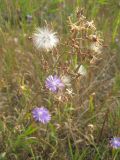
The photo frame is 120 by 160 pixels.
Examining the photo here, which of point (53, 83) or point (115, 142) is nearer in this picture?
point (53, 83)

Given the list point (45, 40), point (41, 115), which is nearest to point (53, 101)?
point (41, 115)

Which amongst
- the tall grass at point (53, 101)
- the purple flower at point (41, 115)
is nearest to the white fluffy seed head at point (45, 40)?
the tall grass at point (53, 101)

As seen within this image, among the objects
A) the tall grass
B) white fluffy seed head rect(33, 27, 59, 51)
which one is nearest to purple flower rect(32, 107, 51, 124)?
the tall grass

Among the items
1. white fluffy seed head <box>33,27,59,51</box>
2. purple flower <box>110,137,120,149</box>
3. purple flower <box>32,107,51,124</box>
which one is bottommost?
purple flower <box>110,137,120,149</box>

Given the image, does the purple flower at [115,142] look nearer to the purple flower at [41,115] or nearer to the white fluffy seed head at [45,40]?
the purple flower at [41,115]

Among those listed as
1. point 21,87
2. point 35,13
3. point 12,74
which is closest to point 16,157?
point 21,87

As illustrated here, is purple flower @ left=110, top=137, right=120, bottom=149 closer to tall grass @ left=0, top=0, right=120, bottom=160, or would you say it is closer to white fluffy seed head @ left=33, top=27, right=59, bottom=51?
tall grass @ left=0, top=0, right=120, bottom=160

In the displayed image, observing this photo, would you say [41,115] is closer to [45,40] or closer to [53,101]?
[53,101]

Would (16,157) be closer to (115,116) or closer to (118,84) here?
(115,116)
